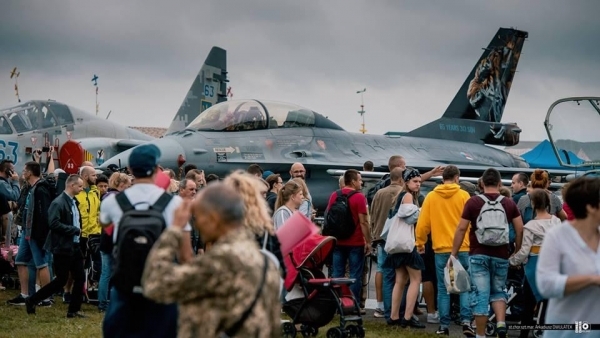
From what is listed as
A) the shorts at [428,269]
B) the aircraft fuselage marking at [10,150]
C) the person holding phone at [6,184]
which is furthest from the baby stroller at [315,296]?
the aircraft fuselage marking at [10,150]

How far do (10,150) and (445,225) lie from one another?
48.4 feet

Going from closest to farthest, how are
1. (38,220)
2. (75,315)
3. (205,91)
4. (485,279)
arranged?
(485,279)
(75,315)
(38,220)
(205,91)

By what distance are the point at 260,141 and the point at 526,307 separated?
11.1 m

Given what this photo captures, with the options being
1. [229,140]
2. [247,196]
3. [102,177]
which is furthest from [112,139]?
[247,196]

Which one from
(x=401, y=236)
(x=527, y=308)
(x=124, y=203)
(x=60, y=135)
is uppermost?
(x=60, y=135)

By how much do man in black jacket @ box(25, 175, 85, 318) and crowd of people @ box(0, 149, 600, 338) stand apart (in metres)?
0.02

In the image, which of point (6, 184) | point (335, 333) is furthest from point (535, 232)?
point (6, 184)

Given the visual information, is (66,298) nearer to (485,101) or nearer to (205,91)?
(485,101)

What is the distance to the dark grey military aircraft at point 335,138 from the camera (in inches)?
758

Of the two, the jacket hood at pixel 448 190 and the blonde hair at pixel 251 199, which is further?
the jacket hood at pixel 448 190

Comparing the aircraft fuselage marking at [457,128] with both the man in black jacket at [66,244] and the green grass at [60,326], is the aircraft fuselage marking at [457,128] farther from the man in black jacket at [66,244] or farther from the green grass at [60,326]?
the man in black jacket at [66,244]

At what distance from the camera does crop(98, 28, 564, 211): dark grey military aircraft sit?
19.2 metres

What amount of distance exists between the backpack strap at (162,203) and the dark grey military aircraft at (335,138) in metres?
12.8

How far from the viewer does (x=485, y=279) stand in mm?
8750
